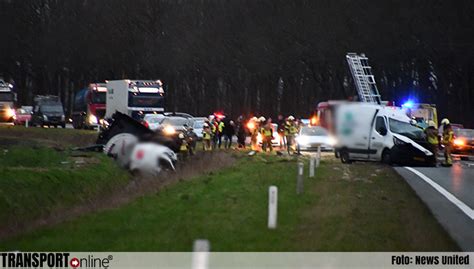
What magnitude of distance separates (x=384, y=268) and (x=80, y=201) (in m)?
18.5

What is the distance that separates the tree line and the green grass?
6.42 m

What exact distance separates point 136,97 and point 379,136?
118 ft

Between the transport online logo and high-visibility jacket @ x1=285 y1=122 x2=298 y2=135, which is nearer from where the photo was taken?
the transport online logo

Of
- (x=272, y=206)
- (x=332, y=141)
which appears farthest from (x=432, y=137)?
(x=332, y=141)

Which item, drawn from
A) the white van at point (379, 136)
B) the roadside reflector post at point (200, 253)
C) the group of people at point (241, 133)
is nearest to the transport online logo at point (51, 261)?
the roadside reflector post at point (200, 253)

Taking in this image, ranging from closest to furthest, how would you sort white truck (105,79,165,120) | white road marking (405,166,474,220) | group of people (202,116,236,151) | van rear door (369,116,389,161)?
white road marking (405,166,474,220), van rear door (369,116,389,161), group of people (202,116,236,151), white truck (105,79,165,120)

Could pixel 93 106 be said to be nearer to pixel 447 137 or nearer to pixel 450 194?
pixel 447 137

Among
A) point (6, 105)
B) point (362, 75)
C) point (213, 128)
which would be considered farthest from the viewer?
point (6, 105)

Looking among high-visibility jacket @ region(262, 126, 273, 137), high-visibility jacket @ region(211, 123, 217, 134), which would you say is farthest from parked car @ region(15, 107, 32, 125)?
high-visibility jacket @ region(262, 126, 273, 137)

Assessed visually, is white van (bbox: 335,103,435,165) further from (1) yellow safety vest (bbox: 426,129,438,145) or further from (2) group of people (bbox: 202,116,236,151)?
(2) group of people (bbox: 202,116,236,151)

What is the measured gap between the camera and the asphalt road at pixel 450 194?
17.4 m

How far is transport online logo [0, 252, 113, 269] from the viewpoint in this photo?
13.0m

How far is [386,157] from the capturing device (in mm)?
29000

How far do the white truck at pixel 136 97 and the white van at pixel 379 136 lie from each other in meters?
27.1
